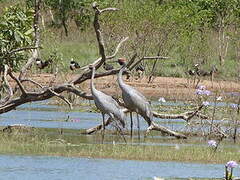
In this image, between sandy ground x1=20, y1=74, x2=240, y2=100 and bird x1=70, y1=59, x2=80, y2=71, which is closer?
sandy ground x1=20, y1=74, x2=240, y2=100

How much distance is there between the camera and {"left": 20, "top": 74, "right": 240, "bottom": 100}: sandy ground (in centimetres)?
3350

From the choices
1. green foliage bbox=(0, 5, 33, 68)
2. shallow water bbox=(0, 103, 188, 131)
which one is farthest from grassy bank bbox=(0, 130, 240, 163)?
shallow water bbox=(0, 103, 188, 131)

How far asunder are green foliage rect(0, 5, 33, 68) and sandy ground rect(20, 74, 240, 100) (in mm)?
12412

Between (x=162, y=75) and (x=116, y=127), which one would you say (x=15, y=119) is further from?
(x=162, y=75)

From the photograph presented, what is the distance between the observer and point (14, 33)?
1848cm

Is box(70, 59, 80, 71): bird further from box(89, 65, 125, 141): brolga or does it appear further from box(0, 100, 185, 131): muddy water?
box(89, 65, 125, 141): brolga

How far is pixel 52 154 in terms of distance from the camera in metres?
16.2

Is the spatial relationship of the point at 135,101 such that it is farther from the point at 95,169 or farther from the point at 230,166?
the point at 230,166

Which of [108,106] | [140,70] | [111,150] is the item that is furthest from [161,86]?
[111,150]

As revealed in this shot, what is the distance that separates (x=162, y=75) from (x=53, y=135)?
73.6 ft

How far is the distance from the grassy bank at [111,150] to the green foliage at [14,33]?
1.74 meters

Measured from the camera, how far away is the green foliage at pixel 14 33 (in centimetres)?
1850

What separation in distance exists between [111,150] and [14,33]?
138 inches

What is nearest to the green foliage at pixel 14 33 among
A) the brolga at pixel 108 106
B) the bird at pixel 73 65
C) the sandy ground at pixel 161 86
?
the brolga at pixel 108 106
